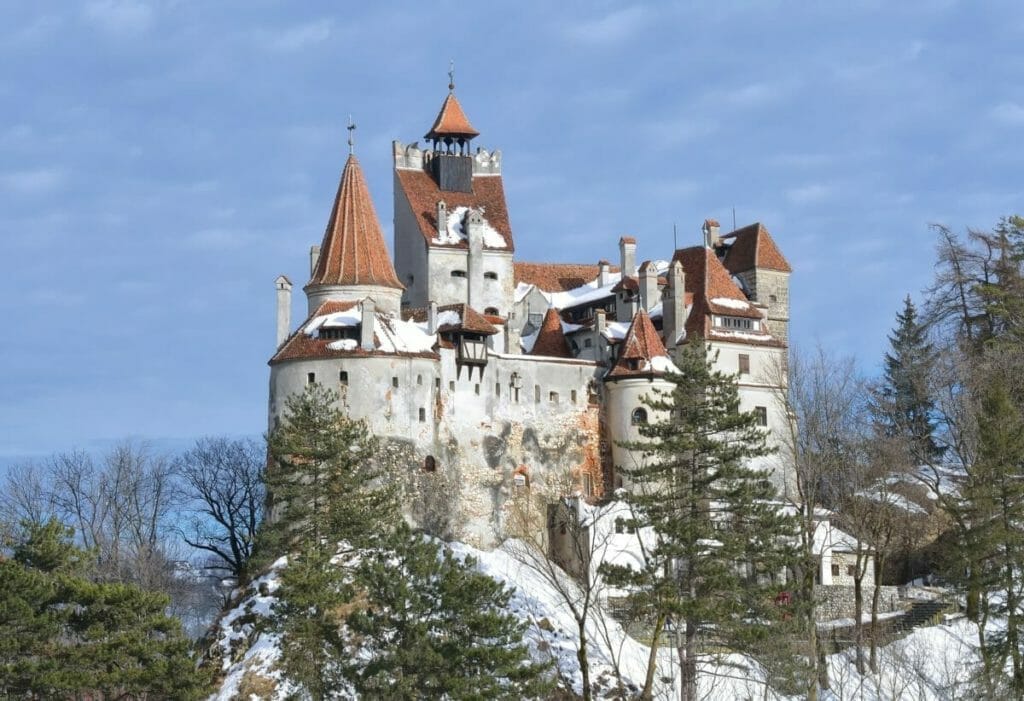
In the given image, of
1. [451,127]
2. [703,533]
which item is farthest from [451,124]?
[703,533]

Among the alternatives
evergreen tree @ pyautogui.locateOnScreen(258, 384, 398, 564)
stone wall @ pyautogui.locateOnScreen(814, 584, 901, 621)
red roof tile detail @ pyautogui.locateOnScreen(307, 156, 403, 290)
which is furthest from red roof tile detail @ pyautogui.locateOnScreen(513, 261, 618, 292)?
evergreen tree @ pyautogui.locateOnScreen(258, 384, 398, 564)

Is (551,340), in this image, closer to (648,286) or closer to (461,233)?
(648,286)

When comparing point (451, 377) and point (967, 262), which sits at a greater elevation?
point (967, 262)

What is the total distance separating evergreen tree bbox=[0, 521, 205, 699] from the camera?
48.7 metres

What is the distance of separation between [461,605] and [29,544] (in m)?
14.7

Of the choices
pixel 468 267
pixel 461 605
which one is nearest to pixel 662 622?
pixel 461 605

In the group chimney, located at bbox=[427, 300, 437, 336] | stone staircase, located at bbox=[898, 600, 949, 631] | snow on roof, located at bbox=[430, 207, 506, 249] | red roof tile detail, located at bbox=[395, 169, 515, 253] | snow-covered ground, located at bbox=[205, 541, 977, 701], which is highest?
red roof tile detail, located at bbox=[395, 169, 515, 253]

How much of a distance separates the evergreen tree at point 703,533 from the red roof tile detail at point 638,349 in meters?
20.1

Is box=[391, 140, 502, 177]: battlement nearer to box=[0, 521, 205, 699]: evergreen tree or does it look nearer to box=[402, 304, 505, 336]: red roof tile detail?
box=[402, 304, 505, 336]: red roof tile detail

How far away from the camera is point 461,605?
1810 inches

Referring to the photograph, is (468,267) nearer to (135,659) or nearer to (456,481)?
(456,481)

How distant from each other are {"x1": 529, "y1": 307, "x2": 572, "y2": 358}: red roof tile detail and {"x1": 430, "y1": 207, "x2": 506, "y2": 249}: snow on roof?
13.7 feet

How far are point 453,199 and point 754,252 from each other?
1456 centimetres

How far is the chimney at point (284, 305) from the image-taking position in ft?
254
